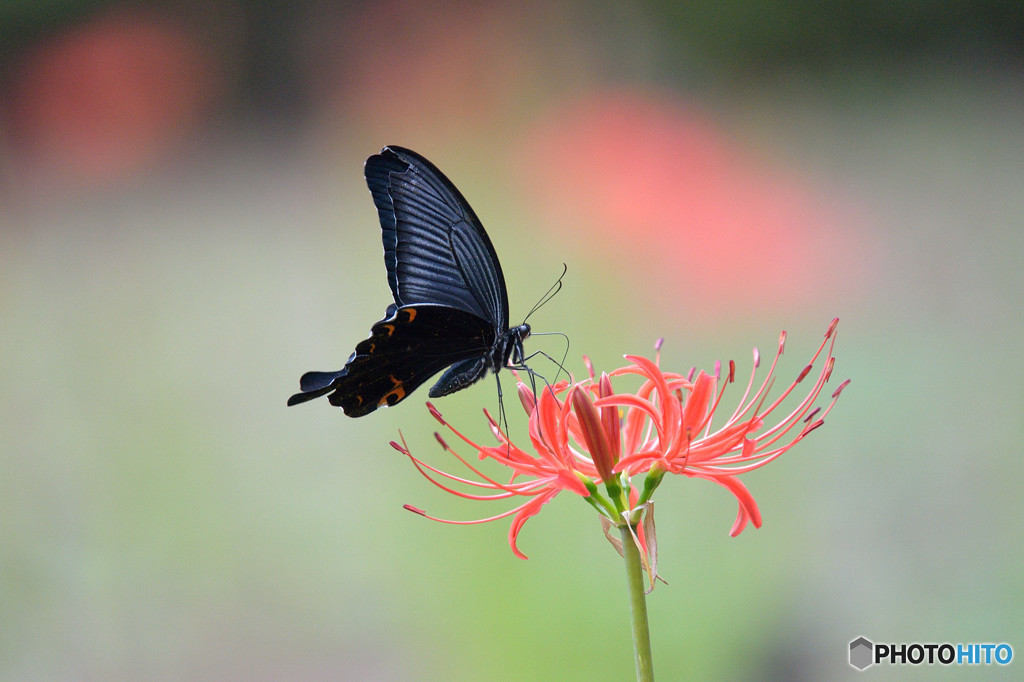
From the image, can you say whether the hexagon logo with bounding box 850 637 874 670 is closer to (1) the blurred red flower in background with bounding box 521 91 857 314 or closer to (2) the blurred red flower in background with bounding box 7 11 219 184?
(1) the blurred red flower in background with bounding box 521 91 857 314

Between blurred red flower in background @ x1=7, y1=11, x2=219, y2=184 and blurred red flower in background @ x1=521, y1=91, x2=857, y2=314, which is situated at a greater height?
blurred red flower in background @ x1=7, y1=11, x2=219, y2=184

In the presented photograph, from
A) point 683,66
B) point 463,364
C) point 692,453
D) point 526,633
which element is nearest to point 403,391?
point 463,364

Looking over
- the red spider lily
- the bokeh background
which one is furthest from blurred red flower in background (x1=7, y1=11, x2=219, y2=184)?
the red spider lily

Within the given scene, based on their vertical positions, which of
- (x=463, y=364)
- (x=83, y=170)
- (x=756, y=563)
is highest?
(x=83, y=170)

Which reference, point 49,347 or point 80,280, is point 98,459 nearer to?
point 49,347

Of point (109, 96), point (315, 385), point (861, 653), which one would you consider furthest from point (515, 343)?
point (109, 96)
